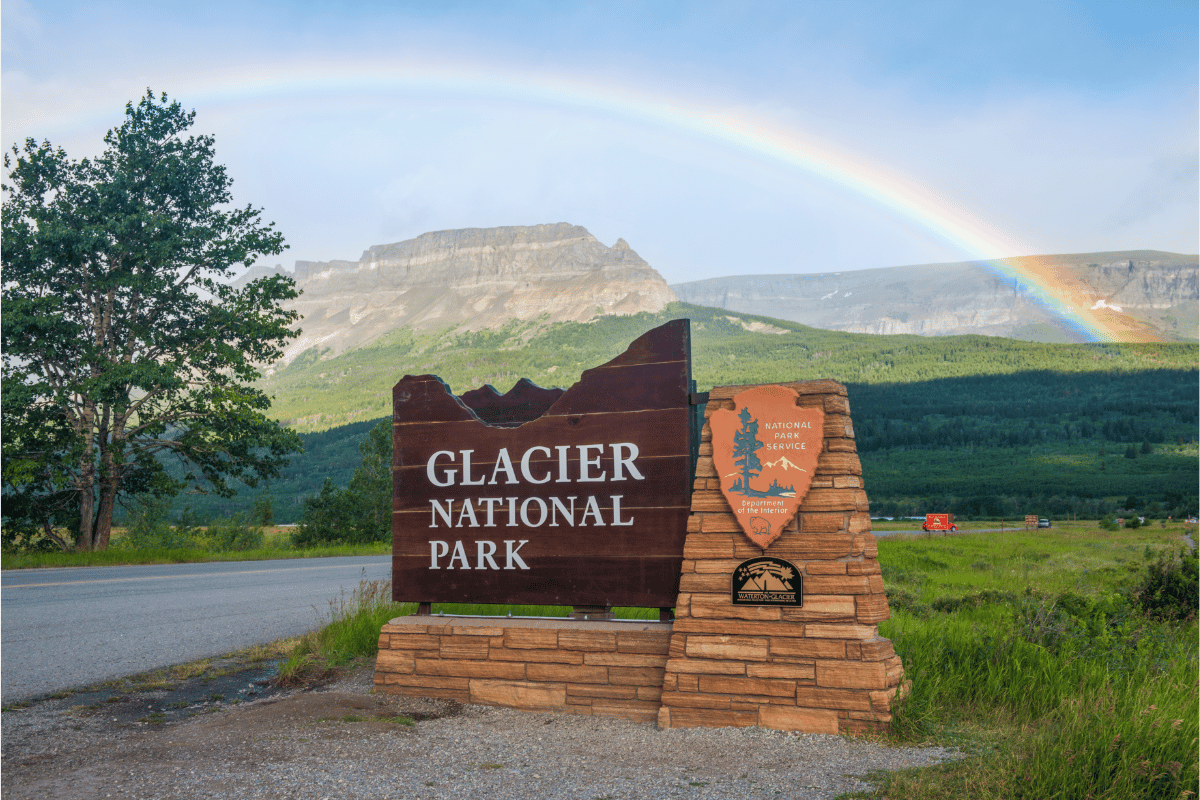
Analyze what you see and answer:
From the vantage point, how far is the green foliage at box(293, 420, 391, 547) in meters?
30.4

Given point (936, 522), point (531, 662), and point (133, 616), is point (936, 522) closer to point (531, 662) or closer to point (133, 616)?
point (133, 616)

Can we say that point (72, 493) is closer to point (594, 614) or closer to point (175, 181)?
point (175, 181)

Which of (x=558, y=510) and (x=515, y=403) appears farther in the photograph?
(x=515, y=403)

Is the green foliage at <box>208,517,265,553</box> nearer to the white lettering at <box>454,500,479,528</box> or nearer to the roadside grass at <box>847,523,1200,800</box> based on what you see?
the white lettering at <box>454,500,479,528</box>

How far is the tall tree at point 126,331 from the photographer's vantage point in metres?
18.9

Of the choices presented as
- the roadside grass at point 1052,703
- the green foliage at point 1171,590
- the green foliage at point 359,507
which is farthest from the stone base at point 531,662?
the green foliage at point 359,507

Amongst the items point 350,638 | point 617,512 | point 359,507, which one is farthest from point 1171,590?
point 359,507

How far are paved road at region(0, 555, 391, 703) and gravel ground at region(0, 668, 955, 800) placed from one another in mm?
2034

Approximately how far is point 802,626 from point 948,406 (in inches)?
4207

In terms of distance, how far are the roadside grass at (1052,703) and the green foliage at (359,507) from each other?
2556 cm

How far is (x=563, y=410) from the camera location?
555 centimetres

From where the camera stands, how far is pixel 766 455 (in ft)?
15.6

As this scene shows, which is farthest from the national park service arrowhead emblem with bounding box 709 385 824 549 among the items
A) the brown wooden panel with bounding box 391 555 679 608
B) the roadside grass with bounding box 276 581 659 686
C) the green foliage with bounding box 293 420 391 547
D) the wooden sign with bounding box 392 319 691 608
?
the green foliage with bounding box 293 420 391 547

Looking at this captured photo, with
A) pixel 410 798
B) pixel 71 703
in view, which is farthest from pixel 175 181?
pixel 410 798
